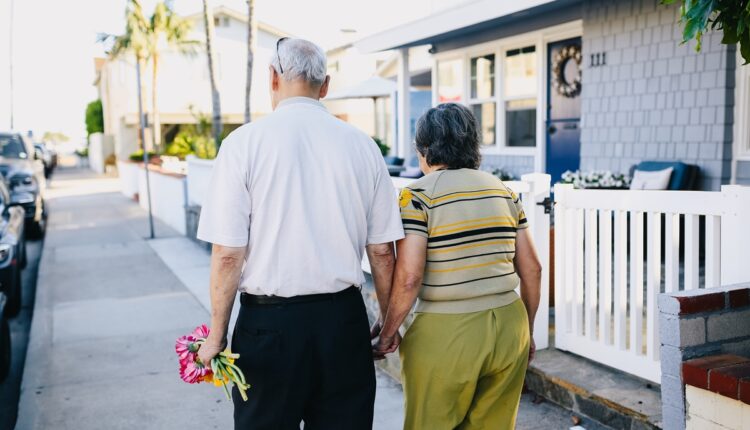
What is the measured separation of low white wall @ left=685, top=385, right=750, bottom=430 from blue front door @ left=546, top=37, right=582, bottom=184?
6831 millimetres

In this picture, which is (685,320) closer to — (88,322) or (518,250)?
(518,250)

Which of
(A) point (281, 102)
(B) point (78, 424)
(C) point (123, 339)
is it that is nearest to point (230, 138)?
(A) point (281, 102)

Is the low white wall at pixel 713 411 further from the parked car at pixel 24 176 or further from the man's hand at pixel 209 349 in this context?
the parked car at pixel 24 176

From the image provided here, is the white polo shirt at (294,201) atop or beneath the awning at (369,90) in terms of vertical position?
beneath

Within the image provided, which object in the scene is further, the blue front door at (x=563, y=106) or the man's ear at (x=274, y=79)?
the blue front door at (x=563, y=106)

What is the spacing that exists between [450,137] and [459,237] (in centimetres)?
36

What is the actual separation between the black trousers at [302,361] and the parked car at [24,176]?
11.0 m

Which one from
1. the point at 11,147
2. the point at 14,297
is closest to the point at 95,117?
the point at 11,147

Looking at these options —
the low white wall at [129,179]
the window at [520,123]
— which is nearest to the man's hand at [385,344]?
the window at [520,123]

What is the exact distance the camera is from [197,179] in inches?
478

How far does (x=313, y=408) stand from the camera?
8.55 feet

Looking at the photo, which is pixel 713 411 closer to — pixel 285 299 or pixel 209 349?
pixel 285 299

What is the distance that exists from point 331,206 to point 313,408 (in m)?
0.73

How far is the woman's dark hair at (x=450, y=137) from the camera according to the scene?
260 cm
